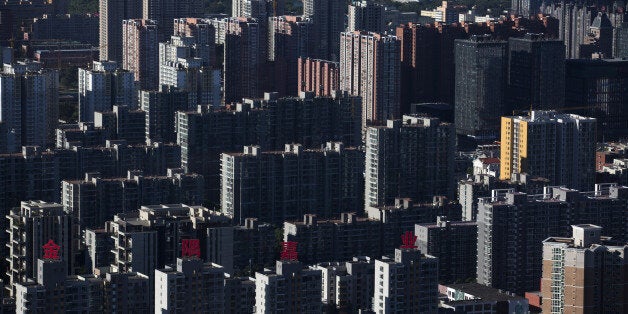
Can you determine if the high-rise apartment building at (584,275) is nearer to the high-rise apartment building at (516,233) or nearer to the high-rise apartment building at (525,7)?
the high-rise apartment building at (516,233)

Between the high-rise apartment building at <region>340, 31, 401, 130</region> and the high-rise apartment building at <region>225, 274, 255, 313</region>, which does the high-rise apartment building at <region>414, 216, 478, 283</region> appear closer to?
the high-rise apartment building at <region>225, 274, 255, 313</region>

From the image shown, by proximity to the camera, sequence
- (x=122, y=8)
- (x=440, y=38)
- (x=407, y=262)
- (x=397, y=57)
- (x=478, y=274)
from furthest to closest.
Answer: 1. (x=122, y=8)
2. (x=440, y=38)
3. (x=397, y=57)
4. (x=478, y=274)
5. (x=407, y=262)

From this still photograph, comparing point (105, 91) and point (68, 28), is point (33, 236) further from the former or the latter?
point (68, 28)

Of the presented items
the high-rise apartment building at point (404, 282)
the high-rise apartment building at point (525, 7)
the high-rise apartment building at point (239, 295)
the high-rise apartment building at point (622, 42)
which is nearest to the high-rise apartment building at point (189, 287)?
the high-rise apartment building at point (239, 295)

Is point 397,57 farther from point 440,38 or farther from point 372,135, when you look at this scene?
point 372,135

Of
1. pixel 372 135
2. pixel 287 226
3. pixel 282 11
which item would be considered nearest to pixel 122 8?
pixel 282 11

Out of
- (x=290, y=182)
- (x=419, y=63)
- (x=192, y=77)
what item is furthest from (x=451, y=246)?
(x=419, y=63)
